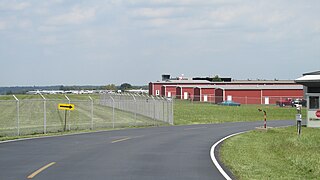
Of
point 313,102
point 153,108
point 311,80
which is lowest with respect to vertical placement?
point 153,108

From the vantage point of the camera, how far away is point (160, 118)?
50.7m

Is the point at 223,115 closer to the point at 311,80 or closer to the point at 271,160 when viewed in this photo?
the point at 311,80

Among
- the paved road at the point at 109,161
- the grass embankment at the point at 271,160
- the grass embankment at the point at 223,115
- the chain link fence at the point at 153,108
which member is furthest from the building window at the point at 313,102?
the paved road at the point at 109,161

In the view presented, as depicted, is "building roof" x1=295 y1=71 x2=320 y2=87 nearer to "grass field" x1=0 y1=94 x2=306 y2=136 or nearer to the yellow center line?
"grass field" x1=0 y1=94 x2=306 y2=136

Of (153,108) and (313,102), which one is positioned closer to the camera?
(313,102)

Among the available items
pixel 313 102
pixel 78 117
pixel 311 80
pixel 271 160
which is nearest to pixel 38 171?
pixel 271 160

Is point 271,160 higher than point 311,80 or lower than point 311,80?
lower

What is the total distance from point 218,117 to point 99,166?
43845mm

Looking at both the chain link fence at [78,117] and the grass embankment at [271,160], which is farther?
the chain link fence at [78,117]

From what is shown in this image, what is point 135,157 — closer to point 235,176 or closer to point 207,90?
point 235,176

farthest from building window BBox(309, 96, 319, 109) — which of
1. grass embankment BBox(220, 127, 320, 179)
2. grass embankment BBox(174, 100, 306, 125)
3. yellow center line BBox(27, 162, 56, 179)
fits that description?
yellow center line BBox(27, 162, 56, 179)

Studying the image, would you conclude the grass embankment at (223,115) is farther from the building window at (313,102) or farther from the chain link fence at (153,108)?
the building window at (313,102)

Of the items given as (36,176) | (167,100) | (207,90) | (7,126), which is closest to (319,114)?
(167,100)

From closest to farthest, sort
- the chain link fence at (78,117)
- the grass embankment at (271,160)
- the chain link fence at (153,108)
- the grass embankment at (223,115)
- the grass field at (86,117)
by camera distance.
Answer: the grass embankment at (271,160)
the chain link fence at (78,117)
the grass field at (86,117)
the chain link fence at (153,108)
the grass embankment at (223,115)
